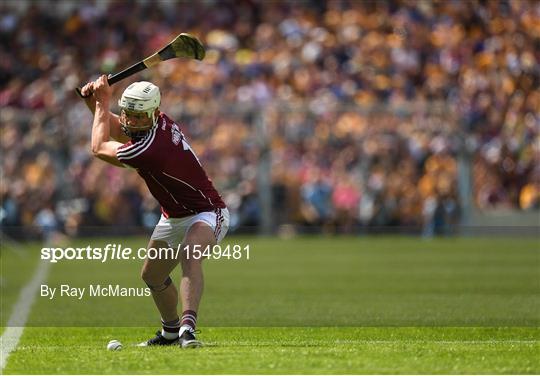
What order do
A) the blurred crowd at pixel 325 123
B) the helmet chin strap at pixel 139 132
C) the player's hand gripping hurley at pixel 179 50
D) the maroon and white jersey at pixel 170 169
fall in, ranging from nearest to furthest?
the maroon and white jersey at pixel 170 169
the helmet chin strap at pixel 139 132
the player's hand gripping hurley at pixel 179 50
the blurred crowd at pixel 325 123

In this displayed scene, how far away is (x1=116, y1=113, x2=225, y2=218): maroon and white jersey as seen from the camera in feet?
29.9

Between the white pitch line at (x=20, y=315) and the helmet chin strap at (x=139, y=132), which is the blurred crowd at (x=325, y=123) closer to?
the white pitch line at (x=20, y=315)

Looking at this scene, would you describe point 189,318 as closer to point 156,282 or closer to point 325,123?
point 156,282

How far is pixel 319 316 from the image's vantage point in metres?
12.4

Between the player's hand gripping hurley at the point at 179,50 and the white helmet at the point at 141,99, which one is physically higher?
the player's hand gripping hurley at the point at 179,50

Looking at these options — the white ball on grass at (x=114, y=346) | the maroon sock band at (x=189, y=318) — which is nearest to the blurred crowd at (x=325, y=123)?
the white ball on grass at (x=114, y=346)

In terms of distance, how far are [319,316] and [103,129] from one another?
3.83m

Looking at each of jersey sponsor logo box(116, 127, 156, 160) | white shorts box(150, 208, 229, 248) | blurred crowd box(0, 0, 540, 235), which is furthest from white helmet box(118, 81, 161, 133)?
blurred crowd box(0, 0, 540, 235)

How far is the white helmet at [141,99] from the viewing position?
904 centimetres

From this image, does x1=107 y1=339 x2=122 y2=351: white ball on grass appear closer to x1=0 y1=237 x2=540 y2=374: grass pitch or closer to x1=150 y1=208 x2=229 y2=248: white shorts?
x1=0 y1=237 x2=540 y2=374: grass pitch

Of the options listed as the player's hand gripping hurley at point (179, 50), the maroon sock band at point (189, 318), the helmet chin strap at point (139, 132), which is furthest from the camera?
the player's hand gripping hurley at point (179, 50)

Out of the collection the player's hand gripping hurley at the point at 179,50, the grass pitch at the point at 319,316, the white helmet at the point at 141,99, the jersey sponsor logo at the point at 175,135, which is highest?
the player's hand gripping hurley at the point at 179,50

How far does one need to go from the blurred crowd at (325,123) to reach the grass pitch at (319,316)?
3.14 meters

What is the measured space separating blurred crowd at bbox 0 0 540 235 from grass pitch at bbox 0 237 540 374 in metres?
3.14
